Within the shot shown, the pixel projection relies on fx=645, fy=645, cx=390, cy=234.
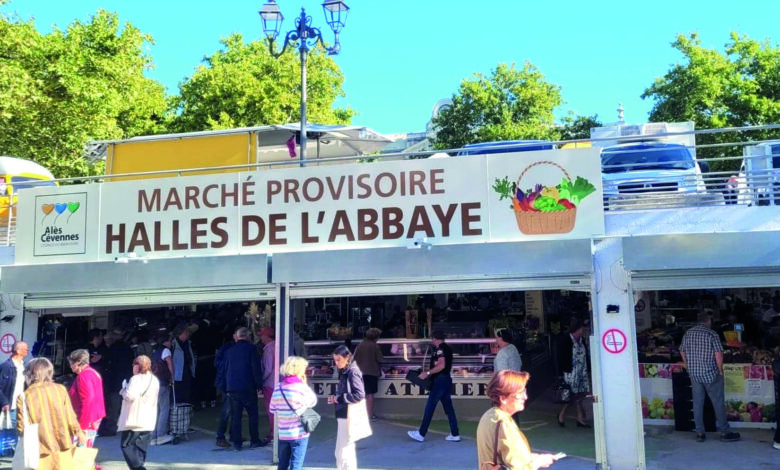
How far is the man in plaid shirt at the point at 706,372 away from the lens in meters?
8.67

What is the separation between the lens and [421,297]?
57.0ft

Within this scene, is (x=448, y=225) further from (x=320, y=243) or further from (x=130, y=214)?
(x=130, y=214)

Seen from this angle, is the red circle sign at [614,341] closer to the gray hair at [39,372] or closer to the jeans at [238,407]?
the jeans at [238,407]

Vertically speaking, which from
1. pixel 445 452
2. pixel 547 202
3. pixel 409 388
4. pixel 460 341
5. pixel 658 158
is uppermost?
pixel 658 158

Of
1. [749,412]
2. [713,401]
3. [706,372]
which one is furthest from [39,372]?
[749,412]

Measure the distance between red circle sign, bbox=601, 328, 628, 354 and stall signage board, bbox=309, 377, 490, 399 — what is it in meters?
2.98

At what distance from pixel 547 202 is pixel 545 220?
0.75 feet

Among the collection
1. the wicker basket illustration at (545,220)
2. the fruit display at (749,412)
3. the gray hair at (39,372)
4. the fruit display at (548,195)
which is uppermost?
the fruit display at (548,195)

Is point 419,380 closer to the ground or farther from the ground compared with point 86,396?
closer to the ground

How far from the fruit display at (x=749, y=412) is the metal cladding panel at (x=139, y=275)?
7.13 metres

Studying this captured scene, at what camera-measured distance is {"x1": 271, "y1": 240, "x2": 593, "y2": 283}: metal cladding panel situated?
7.62 metres

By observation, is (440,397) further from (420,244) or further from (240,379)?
(240,379)

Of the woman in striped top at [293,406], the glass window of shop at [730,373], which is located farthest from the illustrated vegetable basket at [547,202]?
the woman in striped top at [293,406]

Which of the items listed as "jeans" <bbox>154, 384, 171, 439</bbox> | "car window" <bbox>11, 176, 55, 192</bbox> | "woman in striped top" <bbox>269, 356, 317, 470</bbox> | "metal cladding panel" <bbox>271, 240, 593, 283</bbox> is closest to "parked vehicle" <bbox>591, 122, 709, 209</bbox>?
"metal cladding panel" <bbox>271, 240, 593, 283</bbox>
